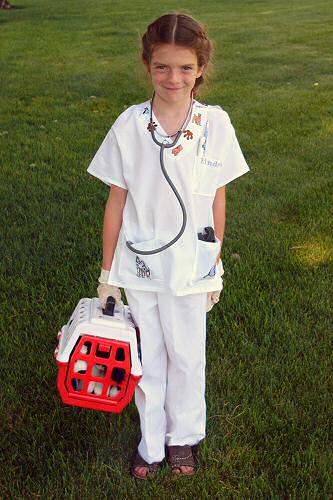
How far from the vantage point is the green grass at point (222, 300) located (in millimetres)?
2633

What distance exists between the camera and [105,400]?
231cm

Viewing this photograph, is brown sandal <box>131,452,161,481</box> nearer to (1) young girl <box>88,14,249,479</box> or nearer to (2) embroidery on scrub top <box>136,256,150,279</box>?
(1) young girl <box>88,14,249,479</box>

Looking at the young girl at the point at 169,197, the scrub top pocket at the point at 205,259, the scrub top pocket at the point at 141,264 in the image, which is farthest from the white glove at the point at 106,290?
the scrub top pocket at the point at 205,259

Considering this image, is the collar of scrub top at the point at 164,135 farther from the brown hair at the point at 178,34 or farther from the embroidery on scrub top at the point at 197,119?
the brown hair at the point at 178,34

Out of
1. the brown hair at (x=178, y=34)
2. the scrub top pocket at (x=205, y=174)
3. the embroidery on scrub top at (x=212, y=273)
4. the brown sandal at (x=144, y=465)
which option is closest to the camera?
the brown hair at (x=178, y=34)

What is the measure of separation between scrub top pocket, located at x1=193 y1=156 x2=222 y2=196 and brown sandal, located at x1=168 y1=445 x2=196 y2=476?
1.01 meters

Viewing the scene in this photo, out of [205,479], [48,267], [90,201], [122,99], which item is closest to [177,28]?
[205,479]

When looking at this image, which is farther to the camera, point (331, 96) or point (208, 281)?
point (331, 96)

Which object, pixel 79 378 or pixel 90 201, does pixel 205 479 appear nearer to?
pixel 79 378

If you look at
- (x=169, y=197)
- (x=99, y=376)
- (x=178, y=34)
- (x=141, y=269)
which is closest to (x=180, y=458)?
(x=99, y=376)

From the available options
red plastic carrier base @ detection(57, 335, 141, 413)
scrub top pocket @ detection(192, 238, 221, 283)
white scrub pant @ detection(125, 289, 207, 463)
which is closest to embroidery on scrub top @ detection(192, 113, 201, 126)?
scrub top pocket @ detection(192, 238, 221, 283)

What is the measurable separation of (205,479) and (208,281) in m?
0.77

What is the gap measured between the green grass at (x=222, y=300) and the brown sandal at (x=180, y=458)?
0.05m

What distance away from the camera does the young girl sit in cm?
218
